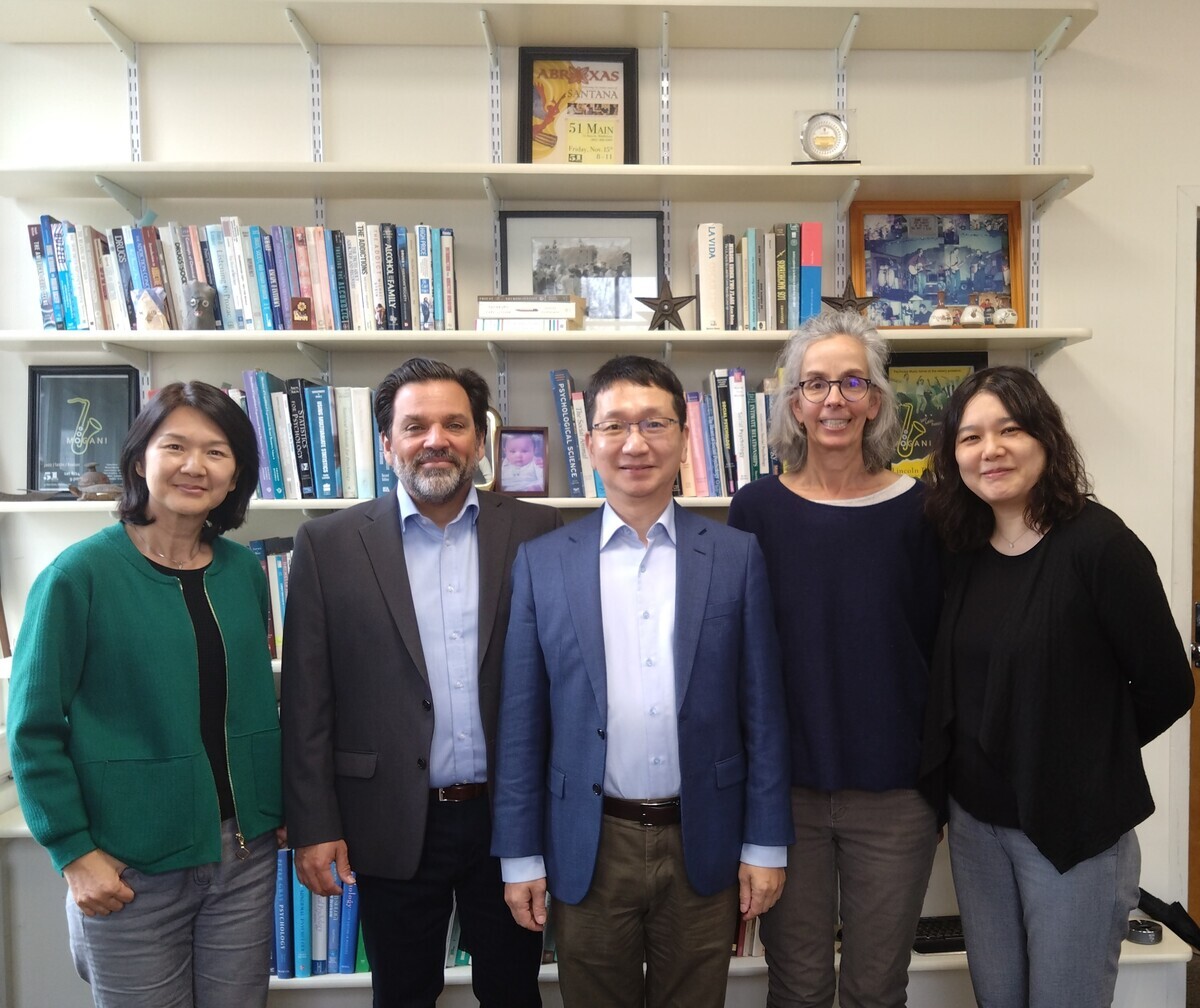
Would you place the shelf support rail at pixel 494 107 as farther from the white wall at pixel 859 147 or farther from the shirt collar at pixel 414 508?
the shirt collar at pixel 414 508

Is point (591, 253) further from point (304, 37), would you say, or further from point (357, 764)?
point (357, 764)

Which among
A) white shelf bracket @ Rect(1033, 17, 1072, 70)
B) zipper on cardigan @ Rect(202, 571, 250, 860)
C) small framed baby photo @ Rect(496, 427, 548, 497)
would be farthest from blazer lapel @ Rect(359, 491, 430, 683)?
white shelf bracket @ Rect(1033, 17, 1072, 70)

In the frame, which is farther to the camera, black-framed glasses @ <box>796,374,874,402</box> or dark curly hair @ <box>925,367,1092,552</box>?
black-framed glasses @ <box>796,374,874,402</box>

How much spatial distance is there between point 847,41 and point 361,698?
2238 mm

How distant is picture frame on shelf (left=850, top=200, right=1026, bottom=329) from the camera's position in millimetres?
2406

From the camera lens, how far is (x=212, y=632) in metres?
1.46

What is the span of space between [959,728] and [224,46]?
8.95 feet

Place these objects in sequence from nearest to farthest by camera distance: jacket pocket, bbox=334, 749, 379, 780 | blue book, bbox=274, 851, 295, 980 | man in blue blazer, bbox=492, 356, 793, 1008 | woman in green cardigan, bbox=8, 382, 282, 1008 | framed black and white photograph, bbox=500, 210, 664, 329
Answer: woman in green cardigan, bbox=8, 382, 282, 1008 → man in blue blazer, bbox=492, 356, 793, 1008 → jacket pocket, bbox=334, 749, 379, 780 → blue book, bbox=274, 851, 295, 980 → framed black and white photograph, bbox=500, 210, 664, 329

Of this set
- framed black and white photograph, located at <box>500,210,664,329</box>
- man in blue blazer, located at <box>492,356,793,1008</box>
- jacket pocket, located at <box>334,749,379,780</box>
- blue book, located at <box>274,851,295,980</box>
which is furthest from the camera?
framed black and white photograph, located at <box>500,210,664,329</box>

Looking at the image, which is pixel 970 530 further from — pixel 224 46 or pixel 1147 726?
pixel 224 46

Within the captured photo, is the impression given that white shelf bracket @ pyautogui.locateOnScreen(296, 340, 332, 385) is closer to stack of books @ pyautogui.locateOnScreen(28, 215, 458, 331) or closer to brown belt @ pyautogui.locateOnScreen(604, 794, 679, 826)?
stack of books @ pyautogui.locateOnScreen(28, 215, 458, 331)

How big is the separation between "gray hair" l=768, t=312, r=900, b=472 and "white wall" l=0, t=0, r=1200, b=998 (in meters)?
0.70

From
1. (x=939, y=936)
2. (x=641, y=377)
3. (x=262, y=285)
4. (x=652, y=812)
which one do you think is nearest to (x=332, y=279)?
(x=262, y=285)

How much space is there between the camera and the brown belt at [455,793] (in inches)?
61.4
